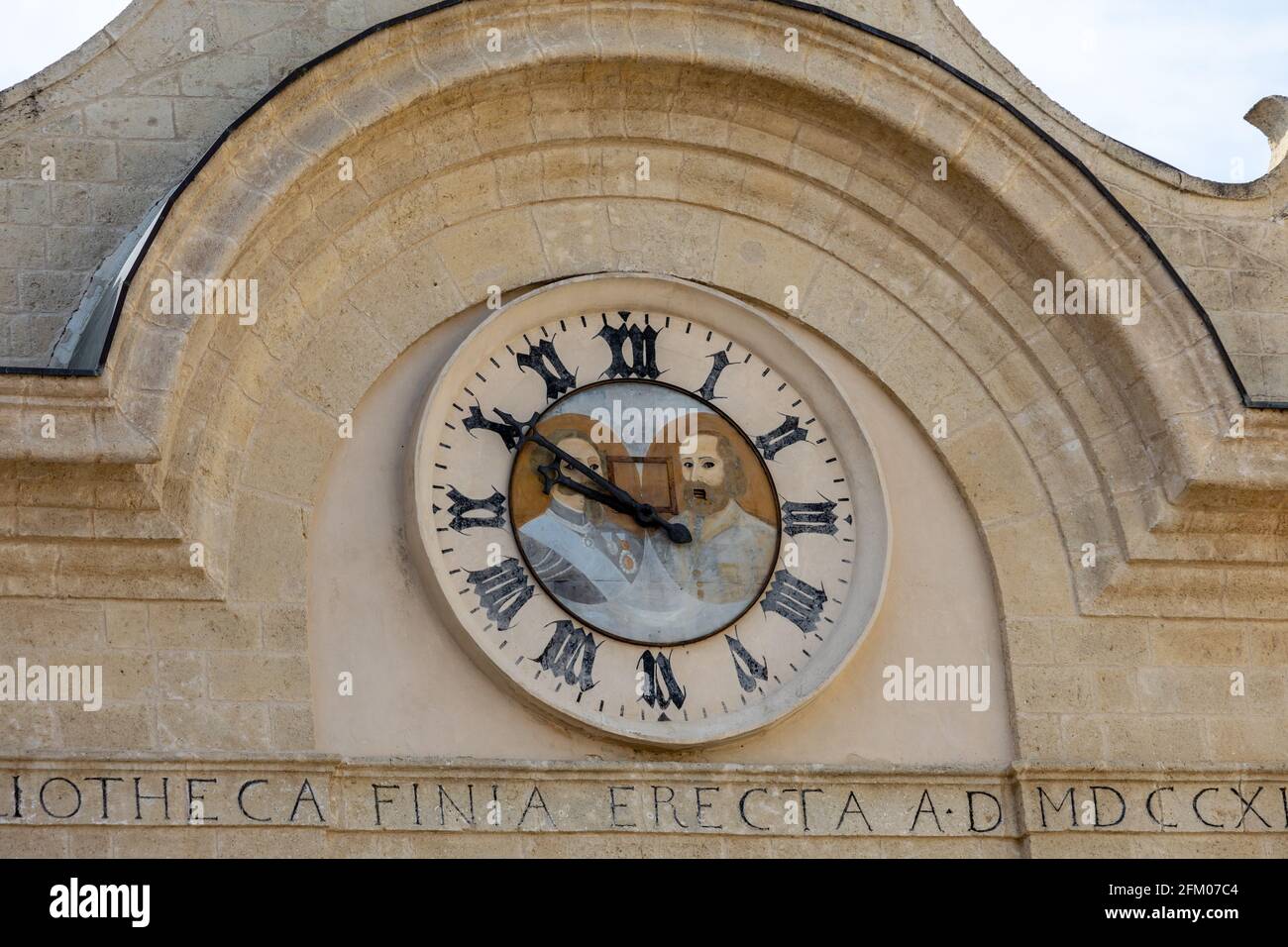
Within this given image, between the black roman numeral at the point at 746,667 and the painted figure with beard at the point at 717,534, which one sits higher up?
the painted figure with beard at the point at 717,534

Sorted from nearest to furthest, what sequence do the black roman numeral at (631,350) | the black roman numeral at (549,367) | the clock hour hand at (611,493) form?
the clock hour hand at (611,493)
the black roman numeral at (549,367)
the black roman numeral at (631,350)

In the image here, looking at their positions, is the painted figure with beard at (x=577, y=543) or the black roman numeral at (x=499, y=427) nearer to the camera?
the painted figure with beard at (x=577, y=543)

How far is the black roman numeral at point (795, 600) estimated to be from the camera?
1088cm

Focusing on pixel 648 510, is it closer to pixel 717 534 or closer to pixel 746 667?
pixel 717 534

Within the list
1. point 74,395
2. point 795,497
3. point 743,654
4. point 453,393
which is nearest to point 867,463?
point 795,497

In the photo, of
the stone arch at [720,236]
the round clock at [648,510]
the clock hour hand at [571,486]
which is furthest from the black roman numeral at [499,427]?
the stone arch at [720,236]

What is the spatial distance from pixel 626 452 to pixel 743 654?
958 mm

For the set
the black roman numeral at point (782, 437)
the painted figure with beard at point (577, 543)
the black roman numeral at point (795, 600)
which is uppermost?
the black roman numeral at point (782, 437)

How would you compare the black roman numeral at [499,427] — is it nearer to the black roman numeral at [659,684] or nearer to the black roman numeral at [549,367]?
the black roman numeral at [549,367]

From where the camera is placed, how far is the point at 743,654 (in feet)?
35.3

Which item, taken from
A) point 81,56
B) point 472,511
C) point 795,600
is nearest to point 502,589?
point 472,511

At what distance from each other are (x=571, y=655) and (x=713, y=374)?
141 cm

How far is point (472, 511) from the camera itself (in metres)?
10.7

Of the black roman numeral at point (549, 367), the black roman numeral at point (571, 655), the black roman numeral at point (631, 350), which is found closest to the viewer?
the black roman numeral at point (571, 655)
